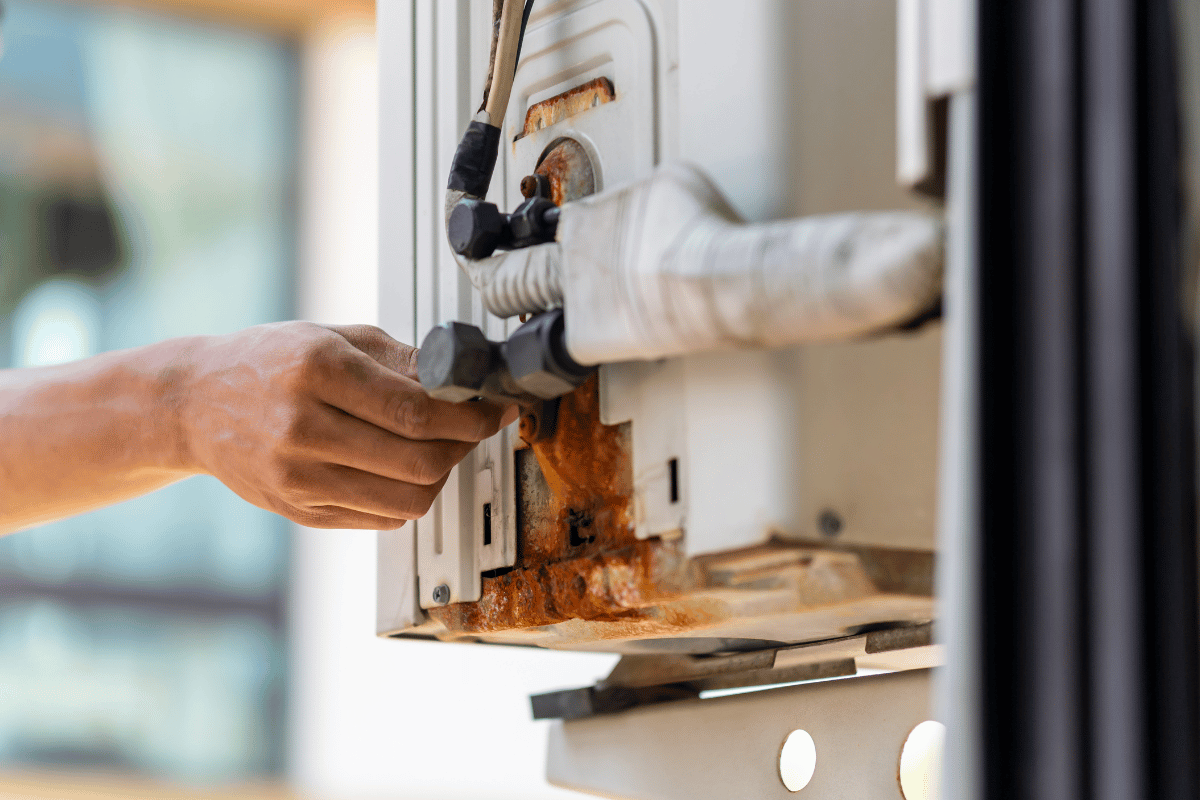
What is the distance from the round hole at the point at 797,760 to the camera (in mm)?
821

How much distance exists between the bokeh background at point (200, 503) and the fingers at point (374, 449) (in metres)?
1.98

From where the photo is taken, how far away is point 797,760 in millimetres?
829

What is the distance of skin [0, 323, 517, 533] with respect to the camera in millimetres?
693

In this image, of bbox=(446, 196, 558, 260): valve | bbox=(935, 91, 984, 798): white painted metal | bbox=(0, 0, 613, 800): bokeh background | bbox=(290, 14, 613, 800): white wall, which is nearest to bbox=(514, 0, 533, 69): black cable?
bbox=(446, 196, 558, 260): valve

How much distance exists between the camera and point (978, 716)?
413mm

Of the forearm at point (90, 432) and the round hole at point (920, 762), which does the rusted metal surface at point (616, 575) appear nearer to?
the round hole at point (920, 762)

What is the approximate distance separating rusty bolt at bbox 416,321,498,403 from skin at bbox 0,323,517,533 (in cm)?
9

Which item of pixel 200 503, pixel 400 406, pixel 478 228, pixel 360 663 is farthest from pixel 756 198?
pixel 200 503

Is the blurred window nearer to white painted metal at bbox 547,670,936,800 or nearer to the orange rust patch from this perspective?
white painted metal at bbox 547,670,936,800

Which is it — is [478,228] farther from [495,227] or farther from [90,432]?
[90,432]

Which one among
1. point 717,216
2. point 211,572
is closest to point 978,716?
point 717,216

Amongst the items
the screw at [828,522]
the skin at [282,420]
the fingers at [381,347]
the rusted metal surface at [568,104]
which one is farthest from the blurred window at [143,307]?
the screw at [828,522]

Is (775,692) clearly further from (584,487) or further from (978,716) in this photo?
(978,716)

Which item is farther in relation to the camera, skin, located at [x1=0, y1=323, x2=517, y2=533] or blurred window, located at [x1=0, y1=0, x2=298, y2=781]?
blurred window, located at [x1=0, y1=0, x2=298, y2=781]
